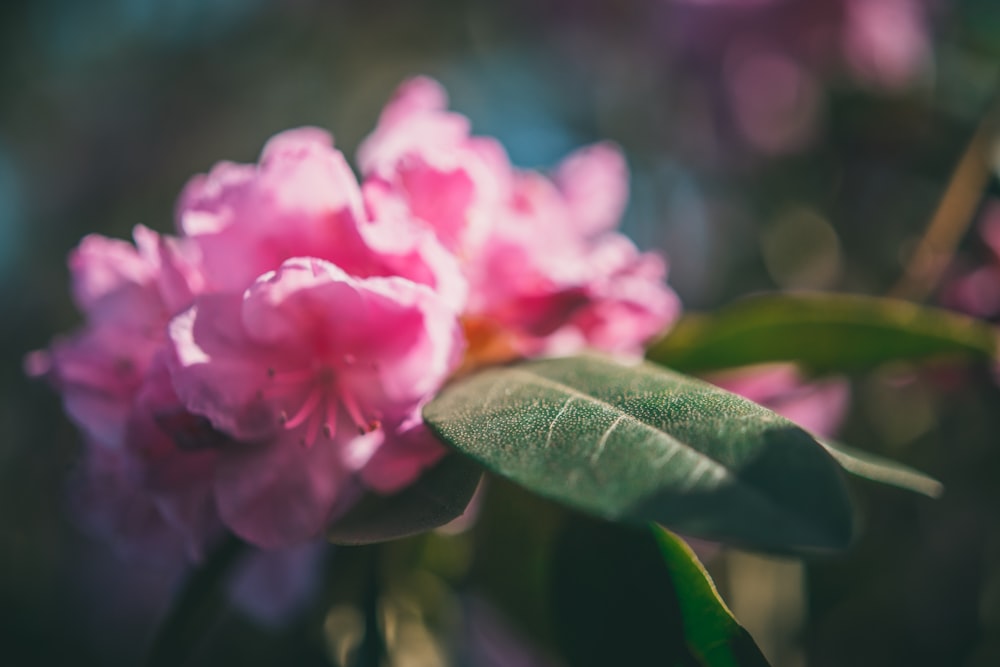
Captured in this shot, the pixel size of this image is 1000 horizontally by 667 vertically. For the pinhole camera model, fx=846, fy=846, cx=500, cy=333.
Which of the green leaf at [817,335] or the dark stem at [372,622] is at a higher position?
the green leaf at [817,335]

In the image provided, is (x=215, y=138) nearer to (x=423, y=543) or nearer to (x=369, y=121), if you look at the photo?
(x=369, y=121)

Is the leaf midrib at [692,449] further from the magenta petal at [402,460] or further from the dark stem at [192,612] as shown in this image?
the dark stem at [192,612]

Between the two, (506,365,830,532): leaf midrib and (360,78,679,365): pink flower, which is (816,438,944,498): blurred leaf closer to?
(506,365,830,532): leaf midrib

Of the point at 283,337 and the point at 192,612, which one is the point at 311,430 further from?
the point at 192,612

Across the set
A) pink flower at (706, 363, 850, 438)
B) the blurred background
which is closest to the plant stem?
the blurred background

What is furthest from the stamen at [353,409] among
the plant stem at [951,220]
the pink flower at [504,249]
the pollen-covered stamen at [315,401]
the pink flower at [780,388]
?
the plant stem at [951,220]

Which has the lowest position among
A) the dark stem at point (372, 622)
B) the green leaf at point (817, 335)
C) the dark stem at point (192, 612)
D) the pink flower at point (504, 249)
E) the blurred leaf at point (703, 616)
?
the dark stem at point (372, 622)

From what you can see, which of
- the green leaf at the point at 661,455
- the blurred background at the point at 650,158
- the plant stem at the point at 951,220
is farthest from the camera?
the blurred background at the point at 650,158
